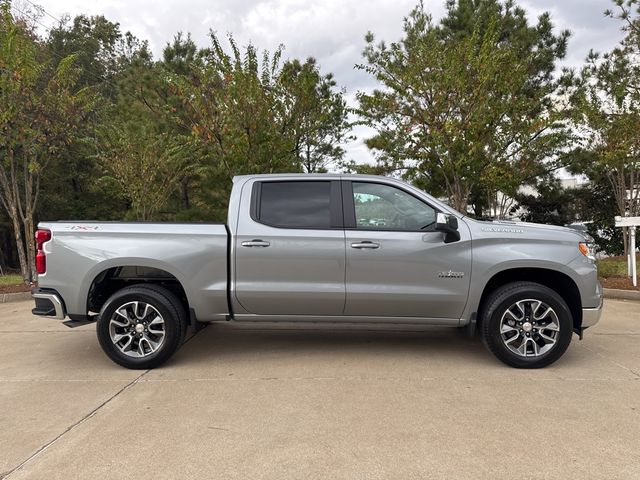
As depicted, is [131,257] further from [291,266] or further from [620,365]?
[620,365]

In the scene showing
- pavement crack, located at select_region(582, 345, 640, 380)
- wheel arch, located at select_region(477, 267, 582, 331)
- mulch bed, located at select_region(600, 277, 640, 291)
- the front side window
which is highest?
the front side window

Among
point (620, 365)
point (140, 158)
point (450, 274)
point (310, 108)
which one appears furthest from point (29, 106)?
point (620, 365)

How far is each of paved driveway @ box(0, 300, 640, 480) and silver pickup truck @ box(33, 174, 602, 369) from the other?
1.42ft

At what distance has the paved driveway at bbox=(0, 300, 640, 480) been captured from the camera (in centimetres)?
285

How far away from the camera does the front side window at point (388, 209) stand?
15.4 ft

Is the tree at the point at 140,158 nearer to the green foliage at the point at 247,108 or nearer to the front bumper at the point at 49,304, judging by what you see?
the green foliage at the point at 247,108

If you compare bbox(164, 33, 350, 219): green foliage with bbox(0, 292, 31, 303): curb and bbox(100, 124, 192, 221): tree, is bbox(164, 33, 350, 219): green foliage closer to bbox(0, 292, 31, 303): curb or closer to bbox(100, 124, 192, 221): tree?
bbox(100, 124, 192, 221): tree

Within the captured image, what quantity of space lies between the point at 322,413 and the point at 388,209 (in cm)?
212

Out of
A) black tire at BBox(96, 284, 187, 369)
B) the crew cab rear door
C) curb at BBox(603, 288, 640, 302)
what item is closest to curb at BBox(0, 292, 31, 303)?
black tire at BBox(96, 284, 187, 369)

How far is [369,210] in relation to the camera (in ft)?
15.6

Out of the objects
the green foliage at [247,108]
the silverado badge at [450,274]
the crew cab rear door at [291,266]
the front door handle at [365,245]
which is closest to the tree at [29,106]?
the green foliage at [247,108]

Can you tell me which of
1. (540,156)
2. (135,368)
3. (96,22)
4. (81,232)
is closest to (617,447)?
(135,368)

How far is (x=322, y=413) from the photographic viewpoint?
3.56 metres

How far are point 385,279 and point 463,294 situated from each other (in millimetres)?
760
